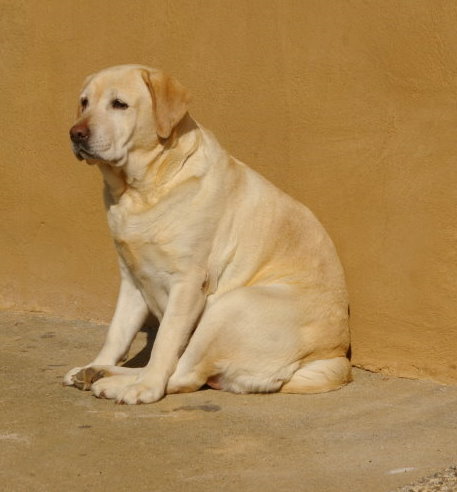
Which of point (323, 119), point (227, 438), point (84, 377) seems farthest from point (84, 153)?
point (227, 438)

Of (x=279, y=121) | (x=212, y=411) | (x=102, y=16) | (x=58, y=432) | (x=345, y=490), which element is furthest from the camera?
(x=102, y=16)

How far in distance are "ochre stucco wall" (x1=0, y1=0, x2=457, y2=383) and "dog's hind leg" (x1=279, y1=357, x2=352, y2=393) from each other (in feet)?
1.03

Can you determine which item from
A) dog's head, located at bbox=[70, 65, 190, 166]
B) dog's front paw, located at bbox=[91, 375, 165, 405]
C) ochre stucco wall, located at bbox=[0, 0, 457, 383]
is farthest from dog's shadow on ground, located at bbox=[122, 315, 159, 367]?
dog's head, located at bbox=[70, 65, 190, 166]

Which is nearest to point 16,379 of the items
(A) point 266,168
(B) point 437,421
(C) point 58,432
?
(C) point 58,432

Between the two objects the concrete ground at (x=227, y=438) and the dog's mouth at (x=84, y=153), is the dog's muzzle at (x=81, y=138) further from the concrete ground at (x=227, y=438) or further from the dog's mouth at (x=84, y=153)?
the concrete ground at (x=227, y=438)

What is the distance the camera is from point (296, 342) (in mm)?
4965

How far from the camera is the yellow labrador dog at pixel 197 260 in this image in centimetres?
485

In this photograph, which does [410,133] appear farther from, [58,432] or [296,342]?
[58,432]

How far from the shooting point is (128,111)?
4863mm

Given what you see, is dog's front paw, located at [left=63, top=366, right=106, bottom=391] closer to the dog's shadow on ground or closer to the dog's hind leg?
the dog's shadow on ground

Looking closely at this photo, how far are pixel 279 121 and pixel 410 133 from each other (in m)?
0.76

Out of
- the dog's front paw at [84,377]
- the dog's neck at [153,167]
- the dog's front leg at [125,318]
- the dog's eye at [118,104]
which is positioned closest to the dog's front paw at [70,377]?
the dog's front paw at [84,377]

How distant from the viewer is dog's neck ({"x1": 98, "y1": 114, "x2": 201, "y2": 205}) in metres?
4.95

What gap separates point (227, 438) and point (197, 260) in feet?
3.12
